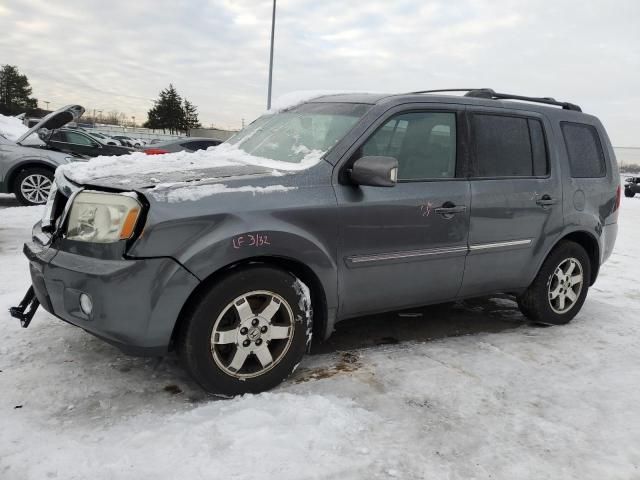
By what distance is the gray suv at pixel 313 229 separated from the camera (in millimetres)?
2717

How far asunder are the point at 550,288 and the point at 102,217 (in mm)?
3451

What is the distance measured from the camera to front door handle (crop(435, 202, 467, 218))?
11.8 ft

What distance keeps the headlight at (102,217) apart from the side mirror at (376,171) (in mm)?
1214

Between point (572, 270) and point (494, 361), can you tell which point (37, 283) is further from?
point (572, 270)

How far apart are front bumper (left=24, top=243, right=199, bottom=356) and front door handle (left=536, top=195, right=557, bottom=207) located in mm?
2694

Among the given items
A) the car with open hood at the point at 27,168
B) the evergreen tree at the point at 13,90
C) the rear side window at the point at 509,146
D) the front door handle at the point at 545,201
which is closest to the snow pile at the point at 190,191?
the rear side window at the point at 509,146

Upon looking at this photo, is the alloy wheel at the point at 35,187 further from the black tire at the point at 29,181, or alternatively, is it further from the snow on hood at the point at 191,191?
the snow on hood at the point at 191,191

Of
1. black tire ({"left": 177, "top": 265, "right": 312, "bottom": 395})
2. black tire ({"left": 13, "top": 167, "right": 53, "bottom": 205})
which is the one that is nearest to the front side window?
black tire ({"left": 177, "top": 265, "right": 312, "bottom": 395})

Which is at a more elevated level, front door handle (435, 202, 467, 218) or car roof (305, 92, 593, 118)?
car roof (305, 92, 593, 118)

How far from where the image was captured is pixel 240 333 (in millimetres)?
2922

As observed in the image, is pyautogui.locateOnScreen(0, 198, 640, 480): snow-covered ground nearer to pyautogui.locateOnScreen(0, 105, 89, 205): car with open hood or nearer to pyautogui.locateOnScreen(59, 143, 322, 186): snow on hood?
pyautogui.locateOnScreen(59, 143, 322, 186): snow on hood

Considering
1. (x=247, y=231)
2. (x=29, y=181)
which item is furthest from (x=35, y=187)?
(x=247, y=231)

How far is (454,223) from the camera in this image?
367cm

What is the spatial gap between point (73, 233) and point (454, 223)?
7.58 ft
